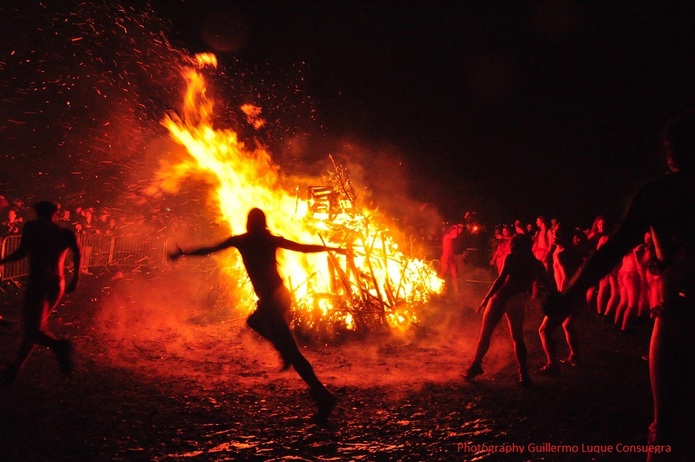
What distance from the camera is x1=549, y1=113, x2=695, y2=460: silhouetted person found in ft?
8.00

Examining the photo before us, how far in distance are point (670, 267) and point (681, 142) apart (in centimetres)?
76

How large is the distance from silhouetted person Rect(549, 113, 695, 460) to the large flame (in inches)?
228

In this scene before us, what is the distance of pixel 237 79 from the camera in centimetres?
1111

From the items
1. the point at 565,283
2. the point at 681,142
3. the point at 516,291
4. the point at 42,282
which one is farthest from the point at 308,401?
the point at 565,283

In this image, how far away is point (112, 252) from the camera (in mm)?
16094

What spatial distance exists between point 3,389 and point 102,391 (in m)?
1.01

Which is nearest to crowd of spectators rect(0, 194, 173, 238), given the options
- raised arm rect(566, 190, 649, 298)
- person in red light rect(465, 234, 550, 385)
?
person in red light rect(465, 234, 550, 385)

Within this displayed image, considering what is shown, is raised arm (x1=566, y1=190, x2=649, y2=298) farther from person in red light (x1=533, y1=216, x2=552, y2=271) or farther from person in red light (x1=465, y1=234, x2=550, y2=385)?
person in red light (x1=533, y1=216, x2=552, y2=271)

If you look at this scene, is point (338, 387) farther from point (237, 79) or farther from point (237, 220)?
point (237, 79)

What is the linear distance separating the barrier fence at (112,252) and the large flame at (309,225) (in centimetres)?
553

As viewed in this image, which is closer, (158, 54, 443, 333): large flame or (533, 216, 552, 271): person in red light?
(158, 54, 443, 333): large flame

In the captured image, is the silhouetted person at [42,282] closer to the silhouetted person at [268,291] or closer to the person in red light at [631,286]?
the silhouetted person at [268,291]

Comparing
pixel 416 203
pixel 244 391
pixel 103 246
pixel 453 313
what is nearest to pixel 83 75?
pixel 103 246

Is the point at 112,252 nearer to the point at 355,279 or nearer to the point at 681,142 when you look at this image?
the point at 355,279
